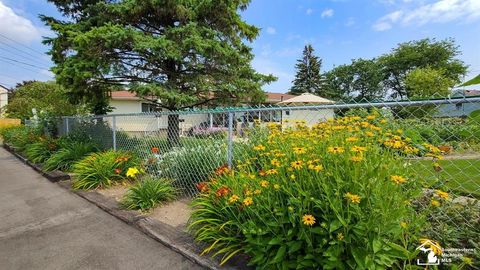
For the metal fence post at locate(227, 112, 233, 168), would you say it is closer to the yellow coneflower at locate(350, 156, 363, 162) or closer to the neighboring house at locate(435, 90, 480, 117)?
the yellow coneflower at locate(350, 156, 363, 162)

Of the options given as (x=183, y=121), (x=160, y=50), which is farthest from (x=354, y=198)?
(x=160, y=50)

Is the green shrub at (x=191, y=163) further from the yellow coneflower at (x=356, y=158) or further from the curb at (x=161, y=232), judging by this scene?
the yellow coneflower at (x=356, y=158)

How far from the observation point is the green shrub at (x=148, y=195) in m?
3.77

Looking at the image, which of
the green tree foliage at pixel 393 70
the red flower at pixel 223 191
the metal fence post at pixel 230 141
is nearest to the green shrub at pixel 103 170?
the metal fence post at pixel 230 141

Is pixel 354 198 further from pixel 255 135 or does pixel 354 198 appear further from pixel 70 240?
pixel 70 240

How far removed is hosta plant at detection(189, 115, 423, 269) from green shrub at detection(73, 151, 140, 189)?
327 cm

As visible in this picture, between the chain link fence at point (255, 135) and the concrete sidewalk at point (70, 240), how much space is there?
1.24 m

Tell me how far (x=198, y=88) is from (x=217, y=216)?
15.6ft

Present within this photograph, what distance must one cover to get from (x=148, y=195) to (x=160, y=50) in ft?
11.9

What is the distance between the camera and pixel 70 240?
9.84 ft

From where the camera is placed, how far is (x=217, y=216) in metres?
2.79

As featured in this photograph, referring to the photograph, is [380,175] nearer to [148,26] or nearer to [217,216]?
[217,216]

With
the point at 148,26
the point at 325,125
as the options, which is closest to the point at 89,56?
the point at 148,26

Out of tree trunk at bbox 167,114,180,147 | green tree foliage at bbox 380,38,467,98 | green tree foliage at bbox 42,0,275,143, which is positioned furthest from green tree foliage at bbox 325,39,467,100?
tree trunk at bbox 167,114,180,147
